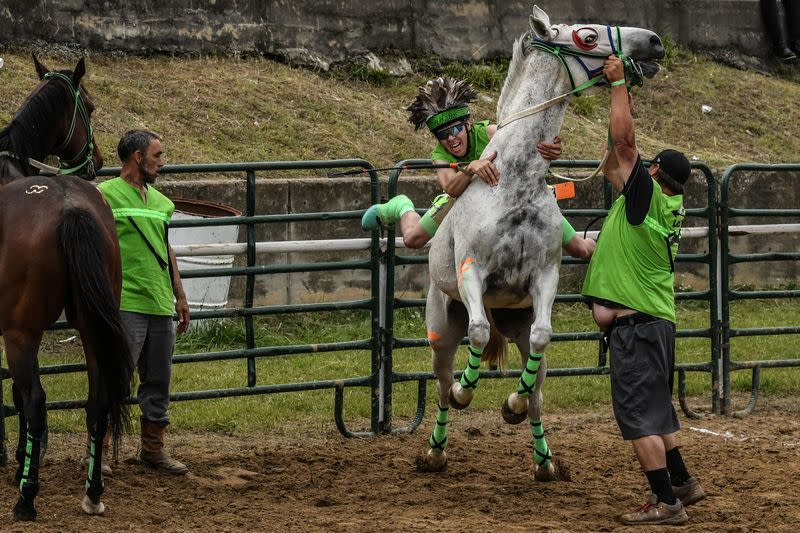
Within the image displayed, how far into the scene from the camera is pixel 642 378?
5.55 m

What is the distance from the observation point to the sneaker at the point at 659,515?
18.1 ft

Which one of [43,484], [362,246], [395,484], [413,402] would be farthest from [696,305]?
[43,484]

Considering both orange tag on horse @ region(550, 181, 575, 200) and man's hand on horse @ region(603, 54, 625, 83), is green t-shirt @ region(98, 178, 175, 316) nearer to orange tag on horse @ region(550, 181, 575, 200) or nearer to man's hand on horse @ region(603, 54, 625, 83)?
orange tag on horse @ region(550, 181, 575, 200)

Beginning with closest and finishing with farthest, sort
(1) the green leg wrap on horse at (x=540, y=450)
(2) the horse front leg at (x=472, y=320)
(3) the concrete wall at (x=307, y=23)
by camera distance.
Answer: (2) the horse front leg at (x=472, y=320)
(1) the green leg wrap on horse at (x=540, y=450)
(3) the concrete wall at (x=307, y=23)

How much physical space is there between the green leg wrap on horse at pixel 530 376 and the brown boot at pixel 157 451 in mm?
1992

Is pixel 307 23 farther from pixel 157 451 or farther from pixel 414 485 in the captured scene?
pixel 414 485

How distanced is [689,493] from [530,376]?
0.98 metres

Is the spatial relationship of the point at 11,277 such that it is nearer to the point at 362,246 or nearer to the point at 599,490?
the point at 362,246

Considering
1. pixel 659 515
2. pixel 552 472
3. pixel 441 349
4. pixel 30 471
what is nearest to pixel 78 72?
pixel 30 471

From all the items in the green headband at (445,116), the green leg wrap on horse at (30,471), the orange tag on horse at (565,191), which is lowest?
the green leg wrap on horse at (30,471)

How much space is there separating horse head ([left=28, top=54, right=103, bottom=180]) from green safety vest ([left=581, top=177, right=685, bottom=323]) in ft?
9.70

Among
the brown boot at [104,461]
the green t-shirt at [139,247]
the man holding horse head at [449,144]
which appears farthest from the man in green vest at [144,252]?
the man holding horse head at [449,144]

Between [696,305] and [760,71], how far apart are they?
17.3 ft

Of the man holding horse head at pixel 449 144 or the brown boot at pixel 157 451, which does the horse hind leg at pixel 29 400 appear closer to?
the brown boot at pixel 157 451
